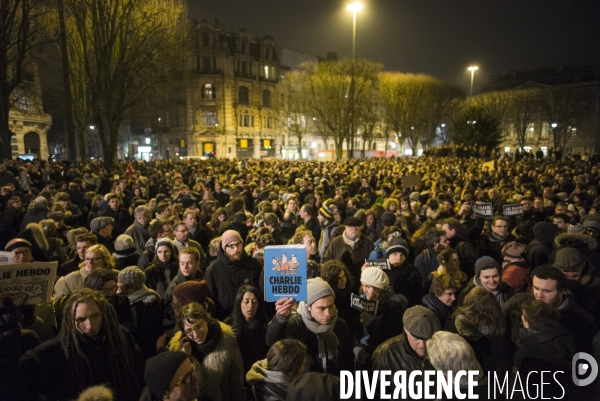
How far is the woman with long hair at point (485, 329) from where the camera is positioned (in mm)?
2992

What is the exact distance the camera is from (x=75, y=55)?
25.5 metres

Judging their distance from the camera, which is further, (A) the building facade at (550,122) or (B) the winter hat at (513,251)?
(A) the building facade at (550,122)

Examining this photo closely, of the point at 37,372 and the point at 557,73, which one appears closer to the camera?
the point at 37,372

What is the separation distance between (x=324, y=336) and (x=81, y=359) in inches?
71.7

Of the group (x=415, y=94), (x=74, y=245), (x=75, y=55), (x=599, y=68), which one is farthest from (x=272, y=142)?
(x=74, y=245)

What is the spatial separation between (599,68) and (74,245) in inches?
2935

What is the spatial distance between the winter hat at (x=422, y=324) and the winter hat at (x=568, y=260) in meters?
2.21

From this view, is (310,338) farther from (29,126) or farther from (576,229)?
(29,126)

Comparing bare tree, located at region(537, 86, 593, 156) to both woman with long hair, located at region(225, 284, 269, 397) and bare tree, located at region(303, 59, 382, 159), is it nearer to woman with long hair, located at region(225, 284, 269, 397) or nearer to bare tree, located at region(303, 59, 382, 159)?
bare tree, located at region(303, 59, 382, 159)

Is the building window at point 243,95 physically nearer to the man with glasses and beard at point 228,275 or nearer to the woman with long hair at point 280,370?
the man with glasses and beard at point 228,275

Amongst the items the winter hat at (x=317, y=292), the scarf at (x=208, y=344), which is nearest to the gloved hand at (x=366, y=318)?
the winter hat at (x=317, y=292)

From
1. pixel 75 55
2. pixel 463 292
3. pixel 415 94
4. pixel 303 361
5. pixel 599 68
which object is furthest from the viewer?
pixel 599 68

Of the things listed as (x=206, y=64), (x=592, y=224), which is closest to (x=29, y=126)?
(x=206, y=64)

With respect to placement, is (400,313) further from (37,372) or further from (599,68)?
Result: (599,68)
